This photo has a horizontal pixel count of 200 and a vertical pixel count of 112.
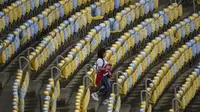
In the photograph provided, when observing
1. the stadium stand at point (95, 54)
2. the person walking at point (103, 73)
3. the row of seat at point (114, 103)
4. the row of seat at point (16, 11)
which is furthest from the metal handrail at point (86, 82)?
the row of seat at point (16, 11)

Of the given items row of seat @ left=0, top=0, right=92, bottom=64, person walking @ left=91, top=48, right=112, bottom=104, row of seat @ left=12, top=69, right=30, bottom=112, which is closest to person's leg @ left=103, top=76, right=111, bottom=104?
person walking @ left=91, top=48, right=112, bottom=104

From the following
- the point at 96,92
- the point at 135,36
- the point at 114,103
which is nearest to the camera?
the point at 114,103

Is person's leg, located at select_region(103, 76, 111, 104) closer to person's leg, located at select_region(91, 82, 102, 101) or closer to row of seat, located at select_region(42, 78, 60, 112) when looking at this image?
person's leg, located at select_region(91, 82, 102, 101)

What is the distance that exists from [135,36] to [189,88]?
1742 millimetres

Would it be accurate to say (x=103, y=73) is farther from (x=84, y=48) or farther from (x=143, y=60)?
(x=143, y=60)

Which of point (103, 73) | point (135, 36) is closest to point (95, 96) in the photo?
point (103, 73)

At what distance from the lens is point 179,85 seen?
17.0m

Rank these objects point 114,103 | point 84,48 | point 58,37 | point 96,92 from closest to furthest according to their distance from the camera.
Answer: point 114,103
point 96,92
point 84,48
point 58,37

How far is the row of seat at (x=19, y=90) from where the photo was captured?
1480 centimetres

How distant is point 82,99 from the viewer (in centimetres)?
1526

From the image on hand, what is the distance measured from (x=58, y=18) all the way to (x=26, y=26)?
3.29ft

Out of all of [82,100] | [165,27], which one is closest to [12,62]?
[82,100]

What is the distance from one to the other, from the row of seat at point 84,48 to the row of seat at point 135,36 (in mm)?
347

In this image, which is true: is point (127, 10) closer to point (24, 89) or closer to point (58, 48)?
point (58, 48)
